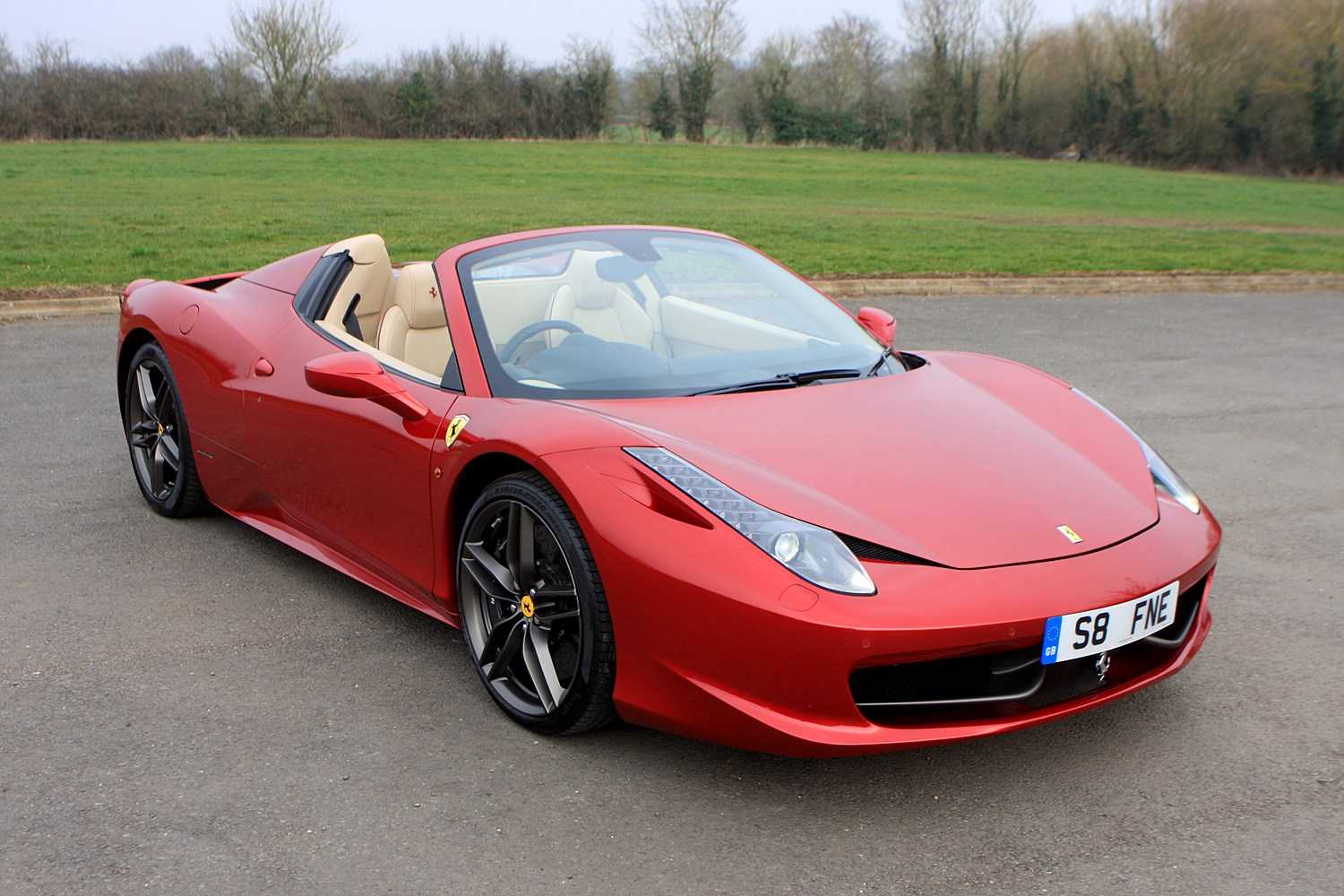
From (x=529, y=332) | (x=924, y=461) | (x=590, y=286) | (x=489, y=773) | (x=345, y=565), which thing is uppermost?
(x=590, y=286)

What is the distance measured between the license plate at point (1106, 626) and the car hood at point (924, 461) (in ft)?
0.55

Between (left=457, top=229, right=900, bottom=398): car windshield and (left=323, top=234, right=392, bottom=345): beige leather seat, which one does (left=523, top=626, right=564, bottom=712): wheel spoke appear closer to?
(left=457, top=229, right=900, bottom=398): car windshield

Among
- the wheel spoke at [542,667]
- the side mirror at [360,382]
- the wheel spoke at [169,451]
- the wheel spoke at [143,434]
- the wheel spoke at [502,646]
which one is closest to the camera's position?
the wheel spoke at [542,667]

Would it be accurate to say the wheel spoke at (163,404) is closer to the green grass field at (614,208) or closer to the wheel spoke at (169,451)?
the wheel spoke at (169,451)

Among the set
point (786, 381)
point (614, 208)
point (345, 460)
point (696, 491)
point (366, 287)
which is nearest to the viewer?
point (696, 491)

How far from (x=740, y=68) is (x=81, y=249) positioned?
45.9 m

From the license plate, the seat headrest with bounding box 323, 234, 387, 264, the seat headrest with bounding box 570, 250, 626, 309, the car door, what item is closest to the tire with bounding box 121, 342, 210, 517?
the car door

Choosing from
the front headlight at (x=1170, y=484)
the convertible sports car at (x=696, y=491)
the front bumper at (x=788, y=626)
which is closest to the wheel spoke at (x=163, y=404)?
the convertible sports car at (x=696, y=491)

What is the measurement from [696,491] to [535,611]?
594 millimetres

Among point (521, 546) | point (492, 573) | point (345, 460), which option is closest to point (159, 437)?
point (345, 460)

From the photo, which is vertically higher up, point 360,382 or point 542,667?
point 360,382

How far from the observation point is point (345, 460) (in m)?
3.86

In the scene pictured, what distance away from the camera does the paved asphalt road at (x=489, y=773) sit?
2.60 metres

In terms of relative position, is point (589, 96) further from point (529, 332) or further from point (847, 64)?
point (529, 332)
